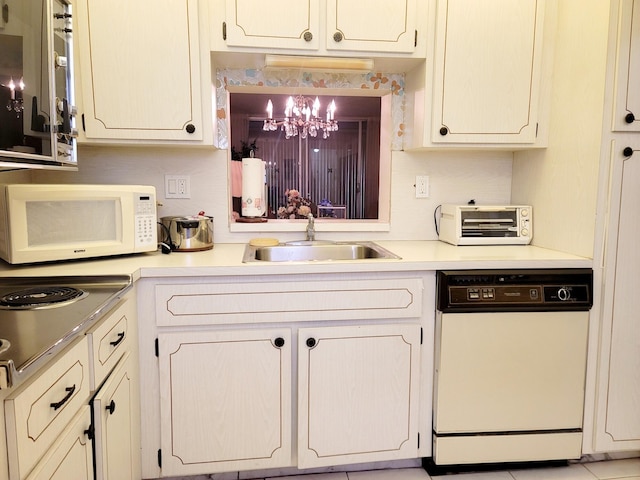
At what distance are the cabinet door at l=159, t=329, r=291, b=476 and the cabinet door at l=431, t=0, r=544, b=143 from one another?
1.15 metres

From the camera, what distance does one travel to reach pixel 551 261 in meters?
1.57

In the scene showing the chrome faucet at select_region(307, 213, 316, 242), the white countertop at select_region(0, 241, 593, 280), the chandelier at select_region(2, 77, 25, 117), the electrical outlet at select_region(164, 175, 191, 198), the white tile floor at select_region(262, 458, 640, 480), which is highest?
the chandelier at select_region(2, 77, 25, 117)

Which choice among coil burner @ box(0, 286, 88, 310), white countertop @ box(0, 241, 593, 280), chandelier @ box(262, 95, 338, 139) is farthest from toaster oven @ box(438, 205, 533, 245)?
chandelier @ box(262, 95, 338, 139)

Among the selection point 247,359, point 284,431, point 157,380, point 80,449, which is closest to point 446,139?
point 247,359

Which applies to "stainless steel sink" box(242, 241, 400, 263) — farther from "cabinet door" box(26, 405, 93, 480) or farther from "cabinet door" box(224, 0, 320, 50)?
"cabinet door" box(26, 405, 93, 480)

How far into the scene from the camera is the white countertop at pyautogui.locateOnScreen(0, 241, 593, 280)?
1.38 metres

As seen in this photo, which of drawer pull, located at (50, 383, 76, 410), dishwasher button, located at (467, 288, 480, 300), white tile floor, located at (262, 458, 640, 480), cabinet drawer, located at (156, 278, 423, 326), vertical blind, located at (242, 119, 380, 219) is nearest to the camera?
drawer pull, located at (50, 383, 76, 410)

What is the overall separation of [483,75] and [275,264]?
1181 mm

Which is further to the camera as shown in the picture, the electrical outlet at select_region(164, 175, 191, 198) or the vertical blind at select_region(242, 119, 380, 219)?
the vertical blind at select_region(242, 119, 380, 219)

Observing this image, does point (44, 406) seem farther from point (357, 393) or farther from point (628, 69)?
point (628, 69)

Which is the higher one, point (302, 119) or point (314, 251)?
point (302, 119)

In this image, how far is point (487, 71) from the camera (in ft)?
5.71

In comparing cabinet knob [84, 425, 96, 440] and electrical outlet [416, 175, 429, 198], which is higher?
electrical outlet [416, 175, 429, 198]

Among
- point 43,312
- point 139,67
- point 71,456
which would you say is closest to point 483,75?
point 139,67
